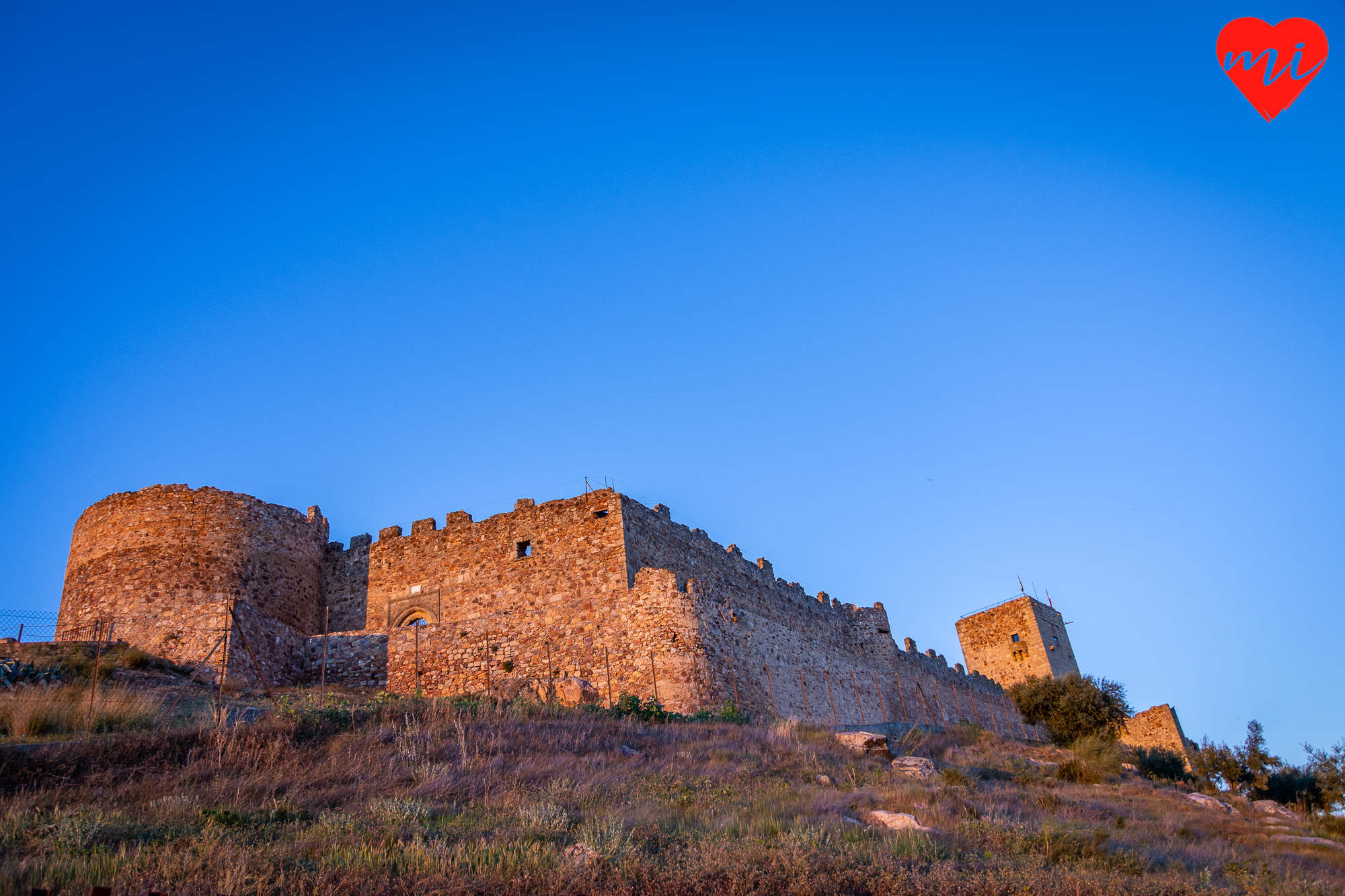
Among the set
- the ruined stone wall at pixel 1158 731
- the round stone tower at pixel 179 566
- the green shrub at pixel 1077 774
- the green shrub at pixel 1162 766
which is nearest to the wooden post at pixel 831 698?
the green shrub at pixel 1077 774

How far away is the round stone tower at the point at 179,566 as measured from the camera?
2072 cm

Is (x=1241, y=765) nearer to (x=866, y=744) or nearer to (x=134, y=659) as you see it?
(x=866, y=744)

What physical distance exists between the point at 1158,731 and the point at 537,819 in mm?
41160

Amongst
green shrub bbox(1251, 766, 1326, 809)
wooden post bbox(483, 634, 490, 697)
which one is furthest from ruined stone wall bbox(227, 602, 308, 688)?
green shrub bbox(1251, 766, 1326, 809)

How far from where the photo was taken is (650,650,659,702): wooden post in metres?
18.3

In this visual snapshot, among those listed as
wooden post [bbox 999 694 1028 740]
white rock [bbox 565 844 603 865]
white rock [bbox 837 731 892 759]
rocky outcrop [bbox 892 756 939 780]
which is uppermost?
wooden post [bbox 999 694 1028 740]

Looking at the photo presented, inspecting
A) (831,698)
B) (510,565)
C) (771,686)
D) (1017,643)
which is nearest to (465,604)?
(510,565)

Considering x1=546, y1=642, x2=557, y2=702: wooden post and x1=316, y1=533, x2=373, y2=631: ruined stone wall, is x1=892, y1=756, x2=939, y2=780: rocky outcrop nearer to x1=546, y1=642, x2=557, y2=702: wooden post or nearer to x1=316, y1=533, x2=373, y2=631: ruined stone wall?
x1=546, y1=642, x2=557, y2=702: wooden post

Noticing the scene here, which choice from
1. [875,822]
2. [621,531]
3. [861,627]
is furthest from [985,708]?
[875,822]

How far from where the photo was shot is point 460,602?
21.8m

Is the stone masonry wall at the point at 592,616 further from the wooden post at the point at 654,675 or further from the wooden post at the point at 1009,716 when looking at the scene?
the wooden post at the point at 1009,716

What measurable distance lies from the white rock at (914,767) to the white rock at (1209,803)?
686 centimetres

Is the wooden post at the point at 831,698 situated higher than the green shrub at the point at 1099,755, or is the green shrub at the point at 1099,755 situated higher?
the wooden post at the point at 831,698

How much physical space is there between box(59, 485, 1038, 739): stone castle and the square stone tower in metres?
21.1
